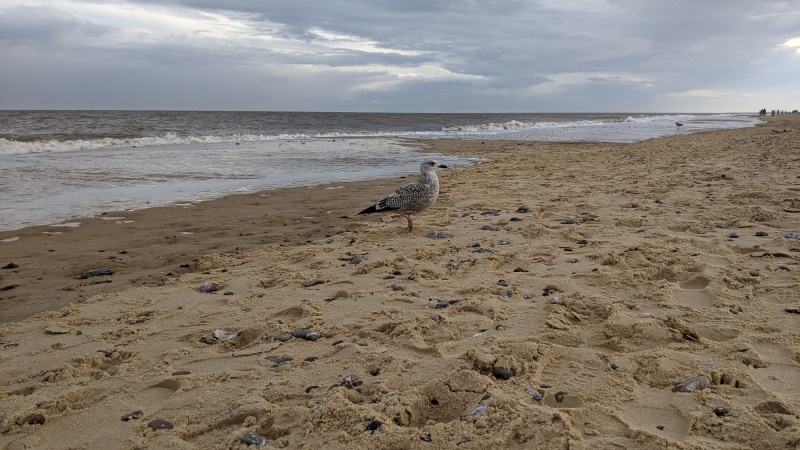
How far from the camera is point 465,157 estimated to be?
59.3 ft

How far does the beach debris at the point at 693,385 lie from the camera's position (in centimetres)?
264

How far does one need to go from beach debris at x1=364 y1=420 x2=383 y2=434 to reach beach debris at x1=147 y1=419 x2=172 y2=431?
104 centimetres

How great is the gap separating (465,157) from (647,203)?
35.7 feet

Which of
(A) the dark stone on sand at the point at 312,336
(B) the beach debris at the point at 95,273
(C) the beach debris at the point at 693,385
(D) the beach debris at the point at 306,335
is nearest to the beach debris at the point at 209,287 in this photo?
(B) the beach debris at the point at 95,273

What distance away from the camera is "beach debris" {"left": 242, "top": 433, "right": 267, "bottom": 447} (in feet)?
7.89

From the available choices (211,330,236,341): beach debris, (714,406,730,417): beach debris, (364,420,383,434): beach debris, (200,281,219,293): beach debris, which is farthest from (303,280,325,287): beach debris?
(714,406,730,417): beach debris

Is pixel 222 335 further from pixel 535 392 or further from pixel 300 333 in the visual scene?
pixel 535 392

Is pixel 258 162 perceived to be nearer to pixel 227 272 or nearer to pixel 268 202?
pixel 268 202

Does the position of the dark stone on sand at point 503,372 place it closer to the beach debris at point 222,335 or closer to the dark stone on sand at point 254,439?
the dark stone on sand at point 254,439

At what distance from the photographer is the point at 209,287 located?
4809 mm

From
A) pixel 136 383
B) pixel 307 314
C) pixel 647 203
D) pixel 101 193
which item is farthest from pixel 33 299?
pixel 647 203

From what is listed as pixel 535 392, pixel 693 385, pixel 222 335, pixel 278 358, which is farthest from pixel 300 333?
pixel 693 385

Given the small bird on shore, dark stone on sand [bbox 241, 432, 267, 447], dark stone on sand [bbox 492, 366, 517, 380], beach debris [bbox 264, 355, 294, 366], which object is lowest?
dark stone on sand [bbox 241, 432, 267, 447]

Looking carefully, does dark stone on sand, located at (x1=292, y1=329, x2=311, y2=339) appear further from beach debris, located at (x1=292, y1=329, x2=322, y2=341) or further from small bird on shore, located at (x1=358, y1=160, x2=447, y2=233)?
small bird on shore, located at (x1=358, y1=160, x2=447, y2=233)
